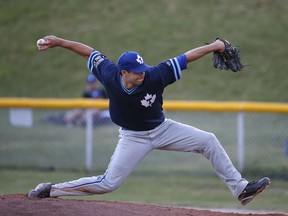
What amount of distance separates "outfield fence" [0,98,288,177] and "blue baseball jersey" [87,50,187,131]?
5.13 meters

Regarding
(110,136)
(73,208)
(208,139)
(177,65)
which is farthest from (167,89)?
(73,208)

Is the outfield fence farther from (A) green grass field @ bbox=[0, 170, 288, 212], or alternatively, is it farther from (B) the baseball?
(B) the baseball

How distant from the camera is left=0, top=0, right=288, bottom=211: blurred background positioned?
12281mm

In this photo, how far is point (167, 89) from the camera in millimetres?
17062

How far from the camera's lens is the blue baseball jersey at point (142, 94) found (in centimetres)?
726

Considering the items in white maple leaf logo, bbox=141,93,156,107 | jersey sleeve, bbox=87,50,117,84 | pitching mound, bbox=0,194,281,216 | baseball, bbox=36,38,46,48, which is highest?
baseball, bbox=36,38,46,48

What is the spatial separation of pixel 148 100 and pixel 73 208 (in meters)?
1.34

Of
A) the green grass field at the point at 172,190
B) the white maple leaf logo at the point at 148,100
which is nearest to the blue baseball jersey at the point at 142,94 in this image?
the white maple leaf logo at the point at 148,100

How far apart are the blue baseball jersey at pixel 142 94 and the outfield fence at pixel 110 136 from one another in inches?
202

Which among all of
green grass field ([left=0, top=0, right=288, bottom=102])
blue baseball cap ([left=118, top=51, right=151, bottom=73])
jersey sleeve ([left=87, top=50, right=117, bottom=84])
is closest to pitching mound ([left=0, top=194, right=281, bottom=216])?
jersey sleeve ([left=87, top=50, right=117, bottom=84])

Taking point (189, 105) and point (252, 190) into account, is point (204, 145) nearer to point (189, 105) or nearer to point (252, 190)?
point (252, 190)

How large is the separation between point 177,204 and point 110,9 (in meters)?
9.94

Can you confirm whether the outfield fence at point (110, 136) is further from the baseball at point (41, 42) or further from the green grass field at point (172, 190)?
the baseball at point (41, 42)

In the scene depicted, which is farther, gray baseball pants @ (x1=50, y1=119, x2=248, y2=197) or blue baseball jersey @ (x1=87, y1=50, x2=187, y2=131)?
gray baseball pants @ (x1=50, y1=119, x2=248, y2=197)
